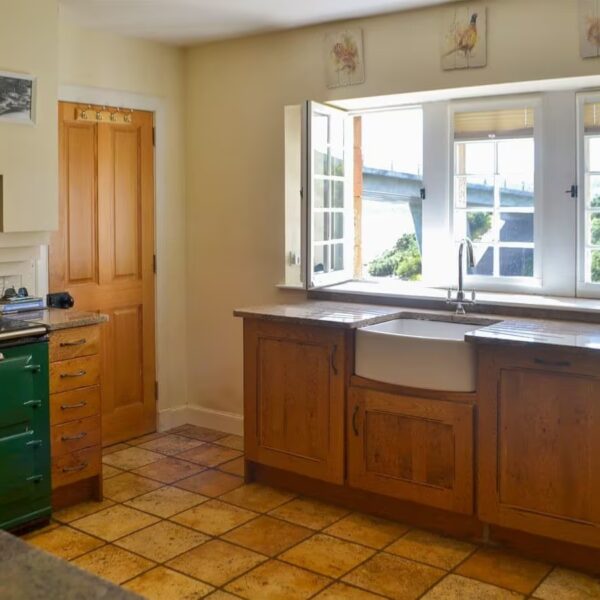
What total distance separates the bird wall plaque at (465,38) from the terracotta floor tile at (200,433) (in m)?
2.51

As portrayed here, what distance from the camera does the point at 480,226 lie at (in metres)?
4.06

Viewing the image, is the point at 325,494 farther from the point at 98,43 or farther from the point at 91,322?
the point at 98,43

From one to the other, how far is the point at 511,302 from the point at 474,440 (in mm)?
808

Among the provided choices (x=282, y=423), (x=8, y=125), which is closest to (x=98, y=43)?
(x=8, y=125)

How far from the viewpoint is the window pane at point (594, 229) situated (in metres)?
3.72

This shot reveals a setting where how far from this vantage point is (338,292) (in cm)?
429

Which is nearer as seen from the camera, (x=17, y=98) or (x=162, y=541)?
(x=162, y=541)

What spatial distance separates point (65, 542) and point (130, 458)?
1.11 m

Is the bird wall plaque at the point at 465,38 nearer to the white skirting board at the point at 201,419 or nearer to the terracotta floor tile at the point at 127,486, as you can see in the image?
the white skirting board at the point at 201,419

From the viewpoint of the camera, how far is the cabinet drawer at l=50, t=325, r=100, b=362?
11.3 feet

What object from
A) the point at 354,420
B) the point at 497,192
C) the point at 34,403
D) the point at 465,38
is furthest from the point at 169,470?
the point at 465,38

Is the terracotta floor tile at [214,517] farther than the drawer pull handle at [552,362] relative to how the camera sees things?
Yes

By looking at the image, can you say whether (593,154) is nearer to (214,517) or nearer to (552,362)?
(552,362)

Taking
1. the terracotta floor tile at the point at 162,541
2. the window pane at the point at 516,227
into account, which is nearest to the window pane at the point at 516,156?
the window pane at the point at 516,227
